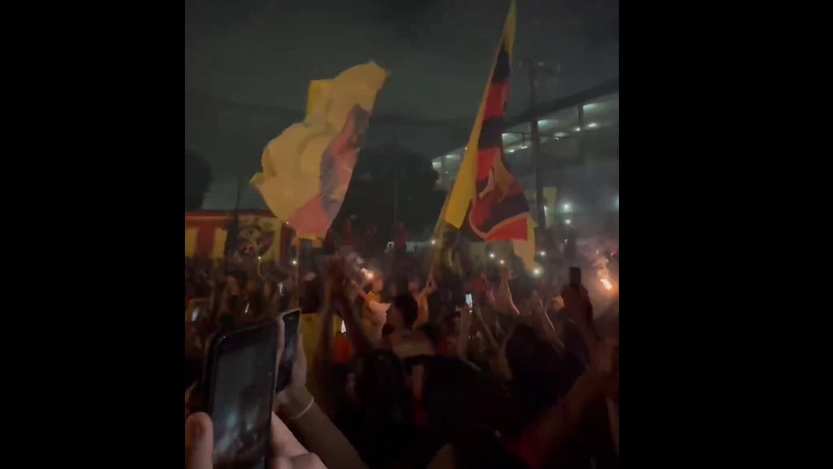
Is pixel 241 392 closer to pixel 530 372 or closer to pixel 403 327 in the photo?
pixel 403 327

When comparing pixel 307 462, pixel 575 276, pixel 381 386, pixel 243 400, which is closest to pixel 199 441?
pixel 243 400

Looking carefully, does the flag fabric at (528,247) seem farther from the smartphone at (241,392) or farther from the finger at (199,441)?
the finger at (199,441)

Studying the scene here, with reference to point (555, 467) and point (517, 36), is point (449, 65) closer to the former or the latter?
point (517, 36)

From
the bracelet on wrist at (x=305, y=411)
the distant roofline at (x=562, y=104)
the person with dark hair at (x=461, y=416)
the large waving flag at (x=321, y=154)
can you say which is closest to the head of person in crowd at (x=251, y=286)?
the large waving flag at (x=321, y=154)
